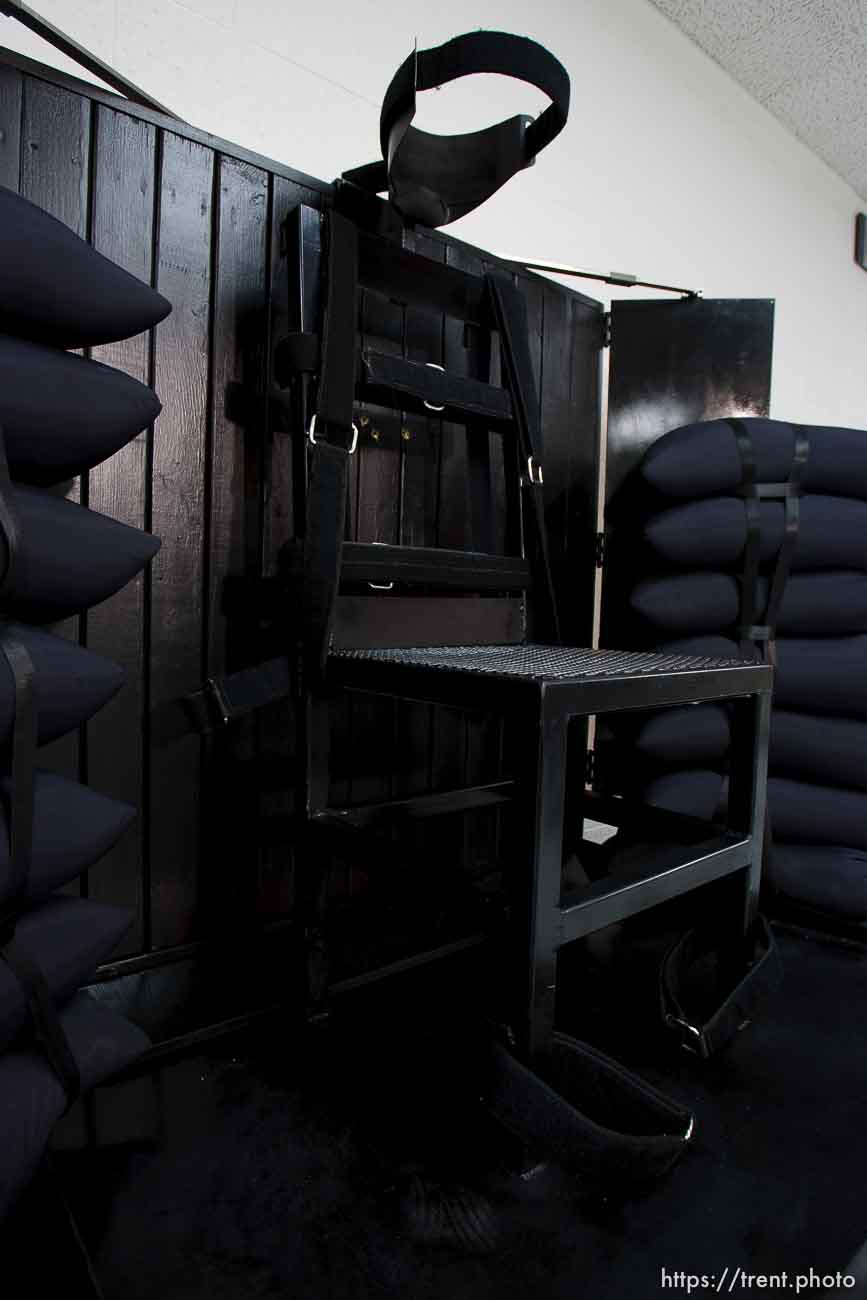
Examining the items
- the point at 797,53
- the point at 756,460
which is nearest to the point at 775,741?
the point at 756,460

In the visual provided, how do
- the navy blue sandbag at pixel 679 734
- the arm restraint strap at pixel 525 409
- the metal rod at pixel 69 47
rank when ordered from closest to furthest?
the metal rod at pixel 69 47
the arm restraint strap at pixel 525 409
the navy blue sandbag at pixel 679 734

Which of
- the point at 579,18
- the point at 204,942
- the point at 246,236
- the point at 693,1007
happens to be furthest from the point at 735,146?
the point at 204,942

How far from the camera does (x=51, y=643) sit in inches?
27.7

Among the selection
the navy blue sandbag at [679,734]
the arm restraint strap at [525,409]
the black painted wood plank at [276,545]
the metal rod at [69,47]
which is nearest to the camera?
the metal rod at [69,47]

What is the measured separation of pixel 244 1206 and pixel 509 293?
121 cm

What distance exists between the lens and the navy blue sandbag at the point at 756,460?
4.36ft

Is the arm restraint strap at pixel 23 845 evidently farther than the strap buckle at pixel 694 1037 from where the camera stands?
No

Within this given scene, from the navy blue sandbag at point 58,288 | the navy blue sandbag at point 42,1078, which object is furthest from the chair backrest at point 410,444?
the navy blue sandbag at point 42,1078

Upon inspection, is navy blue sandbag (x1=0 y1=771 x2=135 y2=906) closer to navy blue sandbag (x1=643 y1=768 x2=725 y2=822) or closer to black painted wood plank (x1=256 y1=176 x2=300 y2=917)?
black painted wood plank (x1=256 y1=176 x2=300 y2=917)

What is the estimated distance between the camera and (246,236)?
1030 mm

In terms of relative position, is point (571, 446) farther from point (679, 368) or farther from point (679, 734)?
point (679, 734)

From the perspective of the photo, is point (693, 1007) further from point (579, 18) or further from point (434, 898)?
point (579, 18)

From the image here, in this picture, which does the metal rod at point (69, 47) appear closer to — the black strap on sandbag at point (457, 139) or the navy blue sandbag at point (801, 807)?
the black strap on sandbag at point (457, 139)

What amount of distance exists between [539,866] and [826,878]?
90cm
